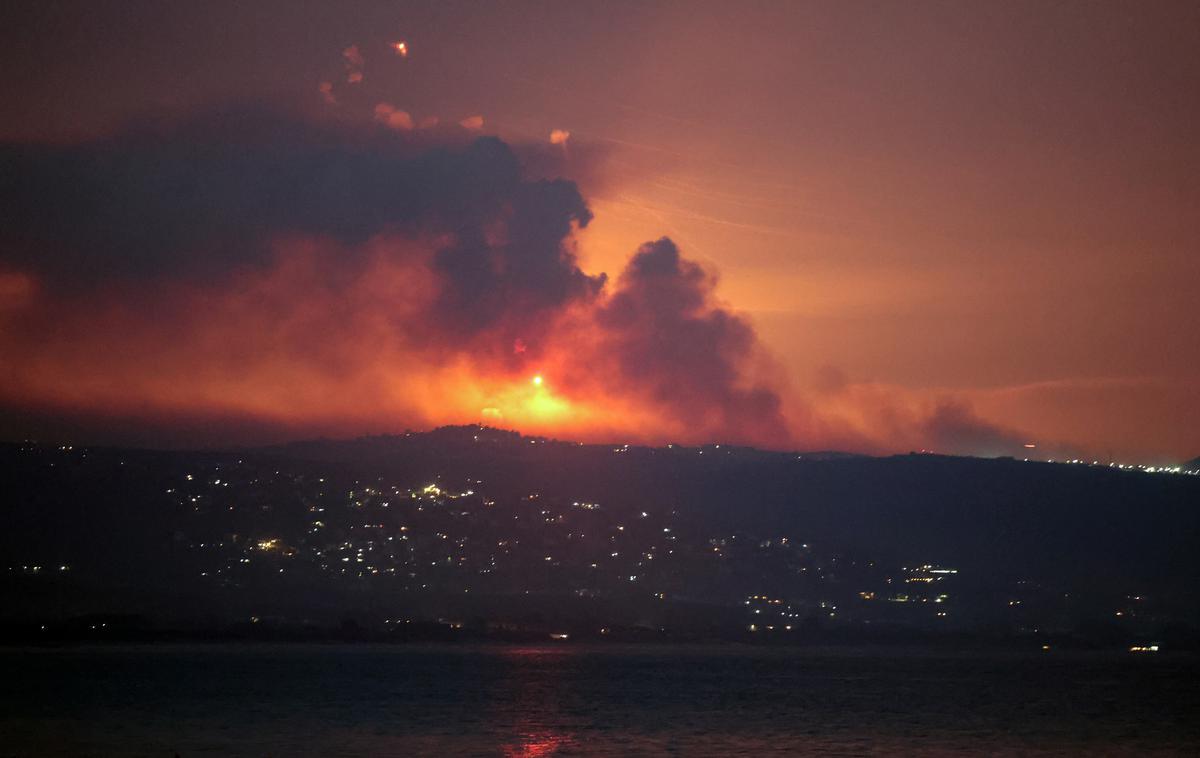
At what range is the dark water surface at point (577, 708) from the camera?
69188mm

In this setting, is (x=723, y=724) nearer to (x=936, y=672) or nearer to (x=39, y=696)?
(x=39, y=696)

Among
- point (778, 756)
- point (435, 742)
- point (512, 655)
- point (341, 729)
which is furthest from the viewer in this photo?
point (512, 655)

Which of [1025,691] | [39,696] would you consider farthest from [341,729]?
[1025,691]

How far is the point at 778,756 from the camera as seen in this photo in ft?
212

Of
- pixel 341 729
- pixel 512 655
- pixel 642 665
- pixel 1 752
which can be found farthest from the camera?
pixel 512 655

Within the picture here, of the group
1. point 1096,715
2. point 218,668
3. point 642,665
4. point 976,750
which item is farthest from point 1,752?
point 642,665

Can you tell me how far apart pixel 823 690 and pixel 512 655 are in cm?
8394

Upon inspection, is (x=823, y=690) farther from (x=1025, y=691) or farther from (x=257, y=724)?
(x=257, y=724)

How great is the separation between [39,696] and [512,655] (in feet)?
334

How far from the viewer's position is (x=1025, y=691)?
384 feet

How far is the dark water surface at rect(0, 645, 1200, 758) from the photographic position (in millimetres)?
69188

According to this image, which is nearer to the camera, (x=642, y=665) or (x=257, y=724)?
(x=257, y=724)

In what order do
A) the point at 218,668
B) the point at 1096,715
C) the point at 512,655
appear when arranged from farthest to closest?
1. the point at 512,655
2. the point at 218,668
3. the point at 1096,715

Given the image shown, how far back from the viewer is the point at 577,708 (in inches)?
3708
